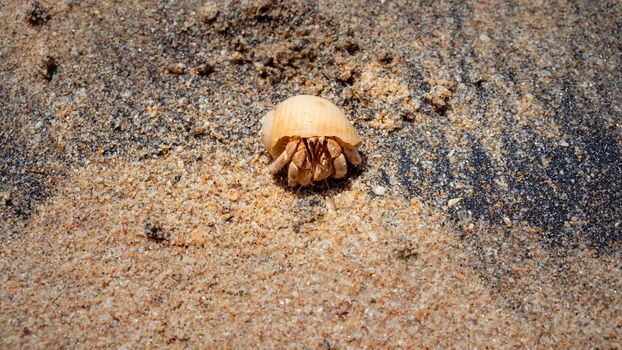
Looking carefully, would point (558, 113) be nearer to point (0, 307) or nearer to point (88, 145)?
point (88, 145)

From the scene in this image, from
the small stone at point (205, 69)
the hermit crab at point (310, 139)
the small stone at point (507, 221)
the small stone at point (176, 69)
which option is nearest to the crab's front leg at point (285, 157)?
the hermit crab at point (310, 139)

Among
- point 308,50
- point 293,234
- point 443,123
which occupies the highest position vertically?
point 308,50

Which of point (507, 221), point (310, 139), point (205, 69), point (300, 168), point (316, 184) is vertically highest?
point (205, 69)

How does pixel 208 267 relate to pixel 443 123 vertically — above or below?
below

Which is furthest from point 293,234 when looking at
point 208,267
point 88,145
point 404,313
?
point 88,145

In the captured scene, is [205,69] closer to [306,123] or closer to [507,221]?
[306,123]

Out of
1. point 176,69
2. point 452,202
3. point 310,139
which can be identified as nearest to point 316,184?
point 310,139

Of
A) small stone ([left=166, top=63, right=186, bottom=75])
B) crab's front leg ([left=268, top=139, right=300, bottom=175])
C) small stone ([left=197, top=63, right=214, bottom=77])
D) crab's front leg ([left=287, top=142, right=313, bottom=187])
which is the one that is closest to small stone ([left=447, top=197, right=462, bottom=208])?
crab's front leg ([left=287, top=142, right=313, bottom=187])
